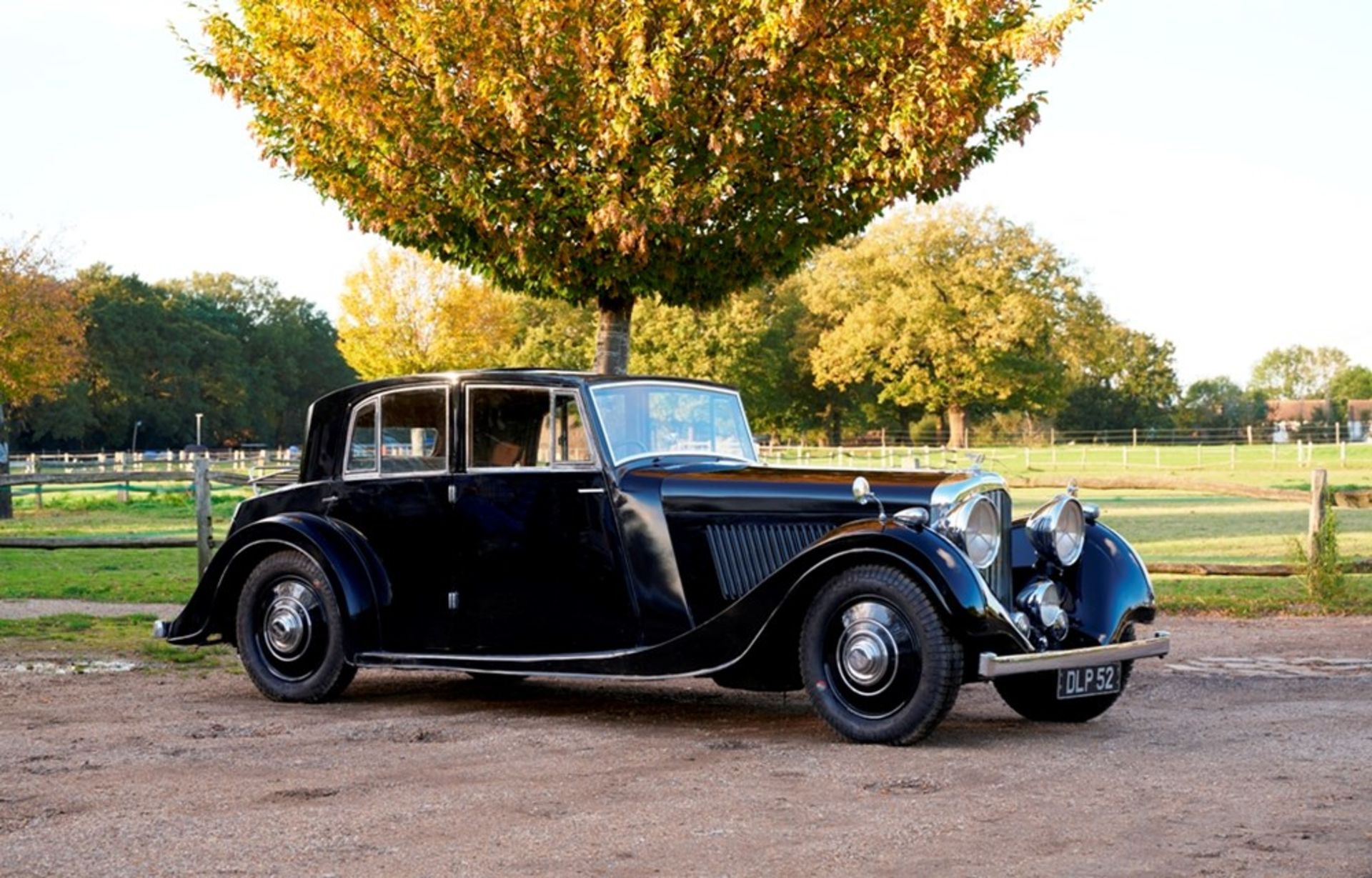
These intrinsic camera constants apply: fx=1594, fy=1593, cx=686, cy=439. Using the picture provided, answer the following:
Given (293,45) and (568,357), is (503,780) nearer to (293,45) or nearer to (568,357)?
(293,45)

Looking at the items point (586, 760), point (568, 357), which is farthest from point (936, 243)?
point (586, 760)

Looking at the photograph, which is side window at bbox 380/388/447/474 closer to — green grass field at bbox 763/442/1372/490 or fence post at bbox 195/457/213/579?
fence post at bbox 195/457/213/579

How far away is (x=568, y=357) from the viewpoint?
6575cm

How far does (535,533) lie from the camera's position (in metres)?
8.46

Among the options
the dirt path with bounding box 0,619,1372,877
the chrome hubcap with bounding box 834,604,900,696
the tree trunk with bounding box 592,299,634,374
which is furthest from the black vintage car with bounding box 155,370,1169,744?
the tree trunk with bounding box 592,299,634,374

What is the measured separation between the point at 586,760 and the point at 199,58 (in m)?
10.3

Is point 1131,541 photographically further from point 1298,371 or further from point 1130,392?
point 1298,371

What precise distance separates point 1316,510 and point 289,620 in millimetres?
9651

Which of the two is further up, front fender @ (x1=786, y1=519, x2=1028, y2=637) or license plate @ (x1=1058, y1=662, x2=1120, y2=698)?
front fender @ (x1=786, y1=519, x2=1028, y2=637)

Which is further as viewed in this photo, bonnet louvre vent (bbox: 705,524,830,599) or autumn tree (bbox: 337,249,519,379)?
autumn tree (bbox: 337,249,519,379)

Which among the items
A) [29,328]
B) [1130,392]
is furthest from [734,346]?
[1130,392]

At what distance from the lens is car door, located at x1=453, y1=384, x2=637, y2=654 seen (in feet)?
27.1

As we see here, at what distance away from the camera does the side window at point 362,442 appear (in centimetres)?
918

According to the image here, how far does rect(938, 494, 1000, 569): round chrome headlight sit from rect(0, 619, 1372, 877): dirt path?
0.89 m
